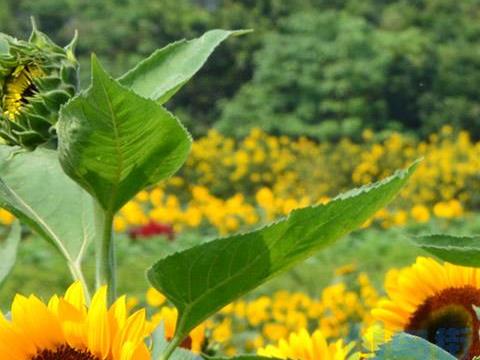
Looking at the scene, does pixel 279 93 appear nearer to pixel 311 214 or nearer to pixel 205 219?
pixel 205 219

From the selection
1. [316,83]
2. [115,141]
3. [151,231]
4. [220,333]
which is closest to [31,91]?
[115,141]

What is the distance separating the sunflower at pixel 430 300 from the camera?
68 cm

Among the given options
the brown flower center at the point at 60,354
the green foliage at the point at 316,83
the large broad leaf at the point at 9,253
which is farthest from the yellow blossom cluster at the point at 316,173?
the brown flower center at the point at 60,354

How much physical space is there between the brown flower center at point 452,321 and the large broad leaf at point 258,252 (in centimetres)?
12

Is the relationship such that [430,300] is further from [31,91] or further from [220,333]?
[220,333]

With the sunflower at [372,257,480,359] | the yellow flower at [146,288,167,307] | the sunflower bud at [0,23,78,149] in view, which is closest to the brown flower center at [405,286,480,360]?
the sunflower at [372,257,480,359]

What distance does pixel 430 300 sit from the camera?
71cm

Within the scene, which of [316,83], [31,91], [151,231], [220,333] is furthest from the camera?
[316,83]

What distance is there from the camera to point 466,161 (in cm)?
928

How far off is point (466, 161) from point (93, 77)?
29.3 ft

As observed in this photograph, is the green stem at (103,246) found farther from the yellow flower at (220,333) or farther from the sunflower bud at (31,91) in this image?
the yellow flower at (220,333)

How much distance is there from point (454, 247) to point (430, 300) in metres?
0.14

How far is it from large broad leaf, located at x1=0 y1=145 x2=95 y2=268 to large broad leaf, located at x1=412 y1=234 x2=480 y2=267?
233 millimetres

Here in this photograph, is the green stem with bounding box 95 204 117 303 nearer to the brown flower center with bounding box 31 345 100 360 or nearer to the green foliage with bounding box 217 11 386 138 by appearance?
the brown flower center with bounding box 31 345 100 360
